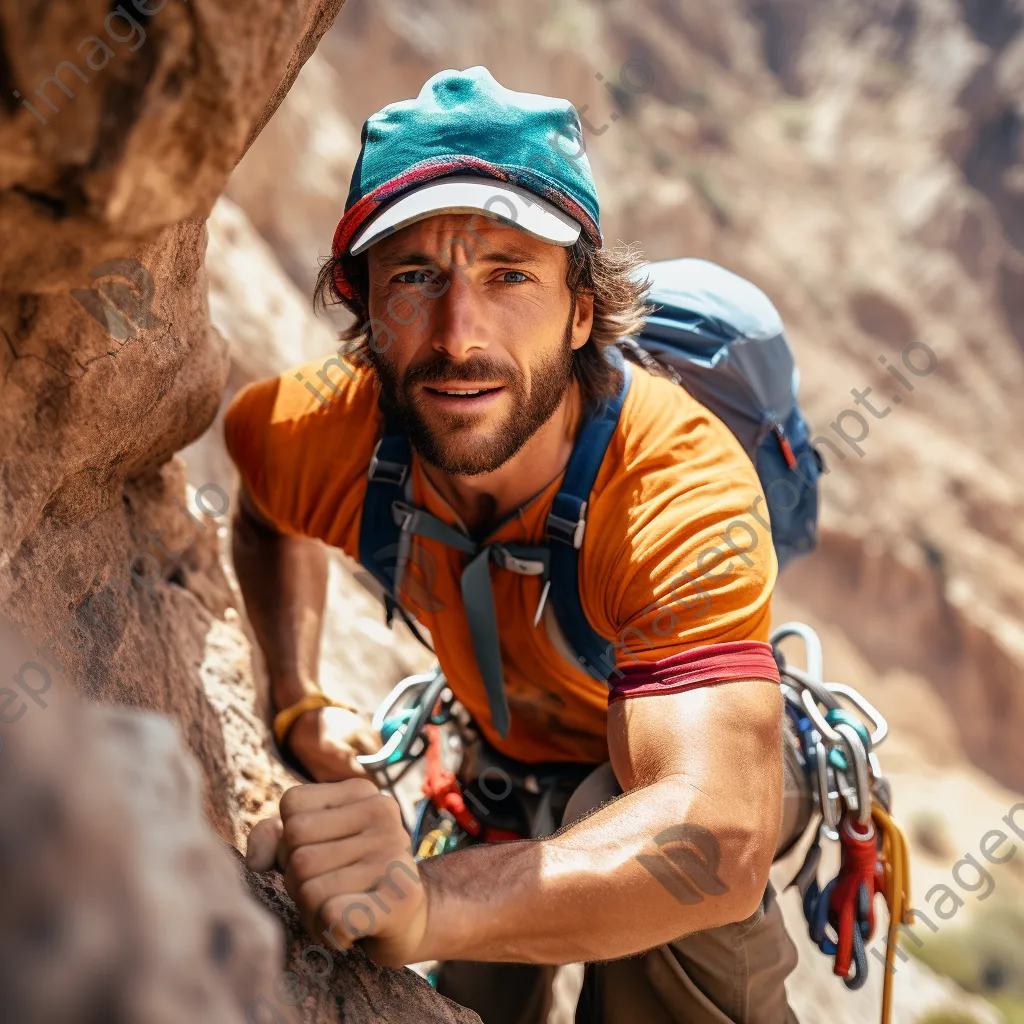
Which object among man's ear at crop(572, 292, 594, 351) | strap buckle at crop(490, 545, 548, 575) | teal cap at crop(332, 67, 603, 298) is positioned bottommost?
strap buckle at crop(490, 545, 548, 575)

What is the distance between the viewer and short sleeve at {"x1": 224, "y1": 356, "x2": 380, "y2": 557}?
2639 millimetres

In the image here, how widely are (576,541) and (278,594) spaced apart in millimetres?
1200

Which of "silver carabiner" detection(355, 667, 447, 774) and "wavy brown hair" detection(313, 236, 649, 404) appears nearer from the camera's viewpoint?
"wavy brown hair" detection(313, 236, 649, 404)

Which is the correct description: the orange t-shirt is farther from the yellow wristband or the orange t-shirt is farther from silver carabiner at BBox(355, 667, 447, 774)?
the yellow wristband

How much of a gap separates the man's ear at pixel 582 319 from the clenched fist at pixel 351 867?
4.87 ft

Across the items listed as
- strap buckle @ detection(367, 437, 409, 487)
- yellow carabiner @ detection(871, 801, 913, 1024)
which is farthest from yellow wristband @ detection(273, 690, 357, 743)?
yellow carabiner @ detection(871, 801, 913, 1024)

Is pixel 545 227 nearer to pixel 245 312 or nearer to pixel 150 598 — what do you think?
pixel 150 598

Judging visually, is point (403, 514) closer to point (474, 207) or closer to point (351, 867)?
point (474, 207)

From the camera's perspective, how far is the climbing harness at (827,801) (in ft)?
7.79

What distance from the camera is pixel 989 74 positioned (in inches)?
731

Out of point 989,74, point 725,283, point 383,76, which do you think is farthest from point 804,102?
point 725,283

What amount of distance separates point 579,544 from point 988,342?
17178mm

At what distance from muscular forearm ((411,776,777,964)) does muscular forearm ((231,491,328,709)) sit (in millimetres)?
1406

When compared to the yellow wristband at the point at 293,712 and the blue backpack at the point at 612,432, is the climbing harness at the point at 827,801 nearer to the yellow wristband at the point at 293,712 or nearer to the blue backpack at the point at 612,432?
the yellow wristband at the point at 293,712
